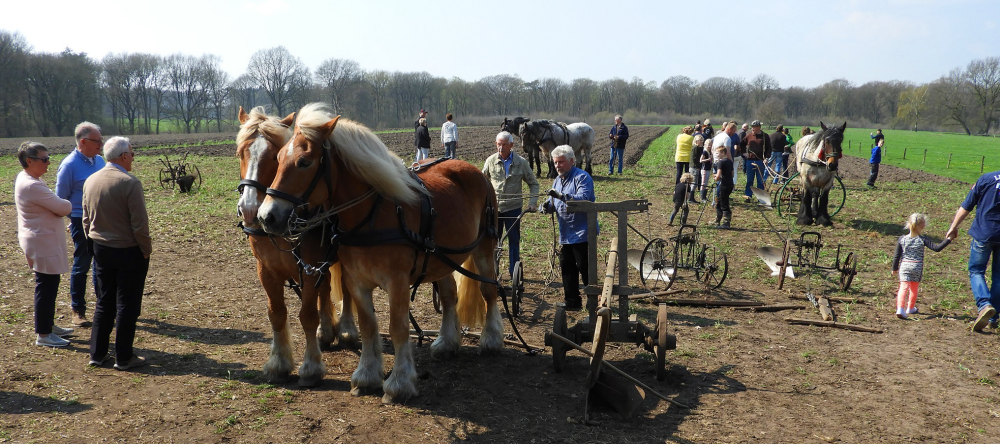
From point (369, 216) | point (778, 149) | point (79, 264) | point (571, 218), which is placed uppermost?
point (778, 149)

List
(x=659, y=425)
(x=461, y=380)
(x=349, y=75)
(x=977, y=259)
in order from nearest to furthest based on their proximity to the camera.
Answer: (x=659, y=425)
(x=461, y=380)
(x=977, y=259)
(x=349, y=75)

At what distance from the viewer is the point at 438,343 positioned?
5.71m

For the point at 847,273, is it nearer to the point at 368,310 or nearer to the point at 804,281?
the point at 804,281

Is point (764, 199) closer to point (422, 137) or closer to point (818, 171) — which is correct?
point (818, 171)

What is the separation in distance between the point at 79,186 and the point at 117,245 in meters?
1.74

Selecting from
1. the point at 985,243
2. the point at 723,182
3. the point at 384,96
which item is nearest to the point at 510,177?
the point at 985,243

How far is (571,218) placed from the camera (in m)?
6.50

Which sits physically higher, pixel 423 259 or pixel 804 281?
pixel 423 259

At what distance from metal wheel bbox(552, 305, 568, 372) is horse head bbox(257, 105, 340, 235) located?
7.18 ft

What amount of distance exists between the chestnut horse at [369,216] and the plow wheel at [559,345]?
0.97 m

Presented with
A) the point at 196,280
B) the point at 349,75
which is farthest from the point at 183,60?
the point at 196,280

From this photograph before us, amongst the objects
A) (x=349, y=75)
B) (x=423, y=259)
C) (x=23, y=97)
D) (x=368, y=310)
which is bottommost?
(x=368, y=310)

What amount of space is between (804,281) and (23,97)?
6810cm

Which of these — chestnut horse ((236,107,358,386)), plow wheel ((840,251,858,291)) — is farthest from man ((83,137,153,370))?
plow wheel ((840,251,858,291))
